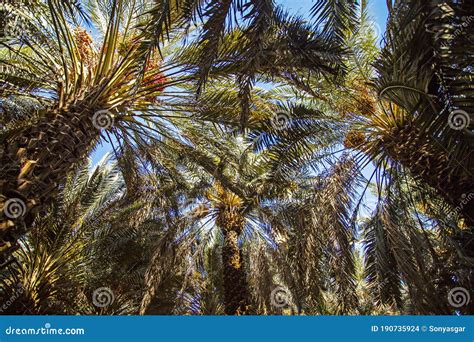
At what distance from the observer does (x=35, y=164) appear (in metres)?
4.22

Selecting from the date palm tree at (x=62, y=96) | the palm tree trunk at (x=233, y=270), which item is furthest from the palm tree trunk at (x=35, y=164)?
the palm tree trunk at (x=233, y=270)

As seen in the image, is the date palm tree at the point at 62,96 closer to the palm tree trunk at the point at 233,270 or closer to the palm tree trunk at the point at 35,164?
the palm tree trunk at the point at 35,164

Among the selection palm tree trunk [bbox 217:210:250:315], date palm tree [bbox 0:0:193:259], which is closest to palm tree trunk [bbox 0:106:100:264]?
date palm tree [bbox 0:0:193:259]

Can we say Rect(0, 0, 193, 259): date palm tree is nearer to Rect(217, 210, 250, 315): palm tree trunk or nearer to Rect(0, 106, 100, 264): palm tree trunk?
Rect(0, 106, 100, 264): palm tree trunk

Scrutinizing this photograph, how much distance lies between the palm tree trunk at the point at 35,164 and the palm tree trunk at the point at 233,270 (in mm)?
4909

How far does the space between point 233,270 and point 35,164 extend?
5735 mm

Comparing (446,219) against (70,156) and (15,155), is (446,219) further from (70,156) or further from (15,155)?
(15,155)

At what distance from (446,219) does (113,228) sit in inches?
291

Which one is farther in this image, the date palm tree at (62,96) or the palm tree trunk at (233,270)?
the palm tree trunk at (233,270)

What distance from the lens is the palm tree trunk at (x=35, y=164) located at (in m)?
3.80

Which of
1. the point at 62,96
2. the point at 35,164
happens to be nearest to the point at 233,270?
the point at 62,96

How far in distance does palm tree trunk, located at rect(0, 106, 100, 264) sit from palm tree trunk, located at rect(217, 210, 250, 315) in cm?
491

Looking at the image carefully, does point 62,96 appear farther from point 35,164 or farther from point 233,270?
point 233,270

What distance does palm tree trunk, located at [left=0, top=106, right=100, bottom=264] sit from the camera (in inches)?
150
